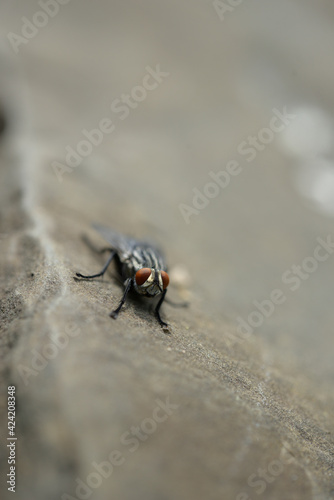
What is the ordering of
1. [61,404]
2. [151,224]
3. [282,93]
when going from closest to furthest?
[61,404] → [151,224] → [282,93]

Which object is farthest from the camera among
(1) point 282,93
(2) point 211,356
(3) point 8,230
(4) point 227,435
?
(1) point 282,93

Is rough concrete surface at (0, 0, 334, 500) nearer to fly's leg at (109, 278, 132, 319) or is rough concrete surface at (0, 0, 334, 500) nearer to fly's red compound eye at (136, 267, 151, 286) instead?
fly's leg at (109, 278, 132, 319)

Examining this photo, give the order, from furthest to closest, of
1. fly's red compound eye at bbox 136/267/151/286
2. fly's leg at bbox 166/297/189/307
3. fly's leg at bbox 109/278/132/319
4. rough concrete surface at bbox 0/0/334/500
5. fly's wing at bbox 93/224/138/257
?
fly's leg at bbox 166/297/189/307 < fly's wing at bbox 93/224/138/257 < fly's red compound eye at bbox 136/267/151/286 < fly's leg at bbox 109/278/132/319 < rough concrete surface at bbox 0/0/334/500

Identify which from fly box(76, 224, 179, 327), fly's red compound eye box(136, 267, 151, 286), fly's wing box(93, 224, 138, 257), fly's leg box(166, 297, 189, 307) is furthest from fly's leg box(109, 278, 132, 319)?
fly's leg box(166, 297, 189, 307)

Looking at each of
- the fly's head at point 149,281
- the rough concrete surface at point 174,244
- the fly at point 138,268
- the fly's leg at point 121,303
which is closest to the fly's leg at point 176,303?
the rough concrete surface at point 174,244

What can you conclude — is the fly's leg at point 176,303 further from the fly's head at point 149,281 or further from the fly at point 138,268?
the fly's head at point 149,281

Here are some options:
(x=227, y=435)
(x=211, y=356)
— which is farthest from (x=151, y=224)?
(x=227, y=435)

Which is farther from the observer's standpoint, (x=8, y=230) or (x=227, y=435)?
(x=8, y=230)

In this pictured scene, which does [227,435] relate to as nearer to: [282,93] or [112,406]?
[112,406]
